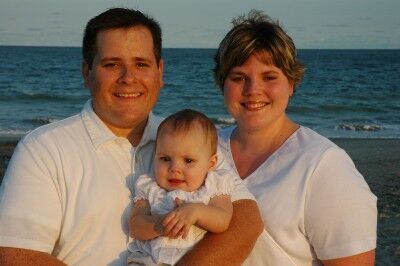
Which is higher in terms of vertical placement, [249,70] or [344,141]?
[249,70]

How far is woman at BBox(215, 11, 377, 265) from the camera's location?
350cm

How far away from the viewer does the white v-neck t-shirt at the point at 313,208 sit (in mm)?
3482

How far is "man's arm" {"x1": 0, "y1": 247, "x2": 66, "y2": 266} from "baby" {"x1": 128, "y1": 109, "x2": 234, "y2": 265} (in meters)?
0.47

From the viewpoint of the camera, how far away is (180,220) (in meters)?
3.27

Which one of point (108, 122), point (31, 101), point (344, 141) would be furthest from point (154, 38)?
point (31, 101)

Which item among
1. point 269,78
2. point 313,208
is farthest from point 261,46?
point 313,208

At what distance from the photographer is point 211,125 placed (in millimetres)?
3670

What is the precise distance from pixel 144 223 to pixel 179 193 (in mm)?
255

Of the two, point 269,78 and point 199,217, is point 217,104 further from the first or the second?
point 199,217

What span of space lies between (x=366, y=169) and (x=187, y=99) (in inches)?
689

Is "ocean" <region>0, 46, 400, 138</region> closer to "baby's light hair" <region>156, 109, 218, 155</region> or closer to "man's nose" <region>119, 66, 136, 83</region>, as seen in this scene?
"man's nose" <region>119, 66, 136, 83</region>

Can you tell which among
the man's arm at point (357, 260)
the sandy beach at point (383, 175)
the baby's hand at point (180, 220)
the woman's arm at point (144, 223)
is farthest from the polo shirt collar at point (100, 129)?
the sandy beach at point (383, 175)

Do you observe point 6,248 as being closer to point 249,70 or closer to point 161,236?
point 161,236

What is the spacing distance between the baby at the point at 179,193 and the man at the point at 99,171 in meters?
0.09
